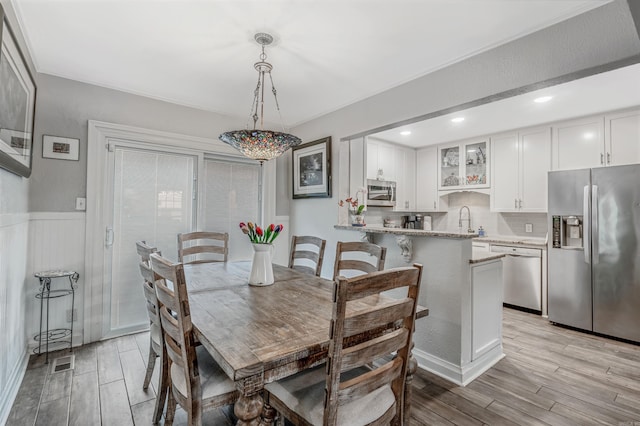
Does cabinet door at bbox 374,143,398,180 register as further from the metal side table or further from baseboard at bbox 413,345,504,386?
the metal side table

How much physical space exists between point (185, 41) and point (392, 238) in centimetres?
229

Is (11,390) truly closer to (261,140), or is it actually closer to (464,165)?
(261,140)

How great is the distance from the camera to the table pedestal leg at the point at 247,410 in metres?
1.07

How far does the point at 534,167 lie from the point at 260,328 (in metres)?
4.25

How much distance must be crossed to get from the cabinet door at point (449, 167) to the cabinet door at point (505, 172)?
1.66 ft

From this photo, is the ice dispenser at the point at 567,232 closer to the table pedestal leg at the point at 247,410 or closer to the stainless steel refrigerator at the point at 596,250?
the stainless steel refrigerator at the point at 596,250

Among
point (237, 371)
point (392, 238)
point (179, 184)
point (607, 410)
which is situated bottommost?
point (607, 410)

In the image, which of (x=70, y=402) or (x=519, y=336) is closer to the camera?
(x=70, y=402)

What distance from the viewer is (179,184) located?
3.34m

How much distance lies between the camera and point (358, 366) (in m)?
1.12

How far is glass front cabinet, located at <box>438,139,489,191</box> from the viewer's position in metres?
4.46

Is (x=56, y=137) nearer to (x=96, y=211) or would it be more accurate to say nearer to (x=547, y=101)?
(x=96, y=211)

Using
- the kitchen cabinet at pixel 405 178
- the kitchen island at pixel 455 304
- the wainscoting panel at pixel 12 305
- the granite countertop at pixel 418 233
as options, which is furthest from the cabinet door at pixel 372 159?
the wainscoting panel at pixel 12 305

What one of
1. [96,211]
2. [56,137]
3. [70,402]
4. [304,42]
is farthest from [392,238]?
[56,137]
